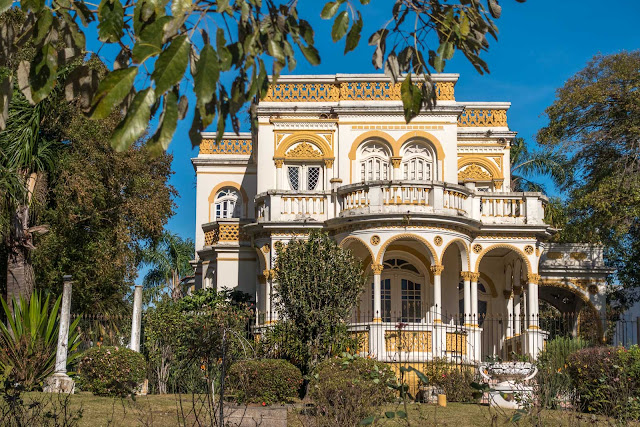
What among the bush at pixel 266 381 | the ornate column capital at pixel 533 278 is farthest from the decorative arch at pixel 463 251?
the bush at pixel 266 381

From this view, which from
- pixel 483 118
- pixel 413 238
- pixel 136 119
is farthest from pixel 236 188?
pixel 136 119

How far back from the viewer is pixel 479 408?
15.1 m

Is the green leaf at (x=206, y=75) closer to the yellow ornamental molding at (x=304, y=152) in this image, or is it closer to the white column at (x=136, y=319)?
the white column at (x=136, y=319)

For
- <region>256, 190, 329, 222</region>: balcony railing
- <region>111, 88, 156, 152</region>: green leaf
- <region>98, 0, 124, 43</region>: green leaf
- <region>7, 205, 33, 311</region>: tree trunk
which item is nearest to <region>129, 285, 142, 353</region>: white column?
<region>7, 205, 33, 311</region>: tree trunk

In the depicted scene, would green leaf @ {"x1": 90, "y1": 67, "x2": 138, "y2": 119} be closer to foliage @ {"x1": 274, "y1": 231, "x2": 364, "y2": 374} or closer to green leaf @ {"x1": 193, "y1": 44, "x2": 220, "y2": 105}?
green leaf @ {"x1": 193, "y1": 44, "x2": 220, "y2": 105}

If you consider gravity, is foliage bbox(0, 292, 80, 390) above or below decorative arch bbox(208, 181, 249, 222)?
below

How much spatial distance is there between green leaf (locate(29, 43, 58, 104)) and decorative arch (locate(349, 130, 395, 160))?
20348mm

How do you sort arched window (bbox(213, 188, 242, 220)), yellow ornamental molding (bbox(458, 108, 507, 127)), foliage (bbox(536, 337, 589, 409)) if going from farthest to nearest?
arched window (bbox(213, 188, 242, 220))
yellow ornamental molding (bbox(458, 108, 507, 127))
foliage (bbox(536, 337, 589, 409))

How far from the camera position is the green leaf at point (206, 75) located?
12.1ft

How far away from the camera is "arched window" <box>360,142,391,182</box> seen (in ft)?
81.8

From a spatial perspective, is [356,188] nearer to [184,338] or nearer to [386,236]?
[386,236]

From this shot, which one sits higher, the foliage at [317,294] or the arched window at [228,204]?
the arched window at [228,204]

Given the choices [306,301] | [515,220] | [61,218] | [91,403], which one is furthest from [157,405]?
[515,220]

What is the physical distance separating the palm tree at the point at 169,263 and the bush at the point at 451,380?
20.9 metres
